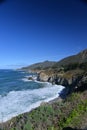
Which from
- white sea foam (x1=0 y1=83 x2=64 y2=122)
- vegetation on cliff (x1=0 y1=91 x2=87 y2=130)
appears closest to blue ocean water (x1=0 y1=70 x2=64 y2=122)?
white sea foam (x1=0 y1=83 x2=64 y2=122)

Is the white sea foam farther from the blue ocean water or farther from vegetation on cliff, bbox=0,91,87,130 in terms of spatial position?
vegetation on cliff, bbox=0,91,87,130

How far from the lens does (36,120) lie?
9227 millimetres

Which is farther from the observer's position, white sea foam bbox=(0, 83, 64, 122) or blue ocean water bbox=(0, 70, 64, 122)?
blue ocean water bbox=(0, 70, 64, 122)

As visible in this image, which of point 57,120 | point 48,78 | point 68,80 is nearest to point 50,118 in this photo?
point 57,120

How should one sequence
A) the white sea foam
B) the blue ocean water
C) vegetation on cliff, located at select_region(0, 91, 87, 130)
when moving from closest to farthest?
vegetation on cliff, located at select_region(0, 91, 87, 130) → the white sea foam → the blue ocean water

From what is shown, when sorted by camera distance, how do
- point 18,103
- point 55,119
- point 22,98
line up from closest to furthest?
1. point 55,119
2. point 18,103
3. point 22,98

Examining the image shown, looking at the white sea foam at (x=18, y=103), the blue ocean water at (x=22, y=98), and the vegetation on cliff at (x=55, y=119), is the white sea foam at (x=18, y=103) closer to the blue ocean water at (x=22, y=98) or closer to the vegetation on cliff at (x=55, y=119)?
the blue ocean water at (x=22, y=98)

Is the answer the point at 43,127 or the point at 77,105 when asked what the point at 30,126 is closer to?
the point at 43,127

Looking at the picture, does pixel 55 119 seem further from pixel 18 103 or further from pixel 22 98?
pixel 22 98

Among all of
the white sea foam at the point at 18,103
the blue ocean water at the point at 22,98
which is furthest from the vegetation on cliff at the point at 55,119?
the white sea foam at the point at 18,103

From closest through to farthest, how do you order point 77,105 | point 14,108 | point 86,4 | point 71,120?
1. point 86,4
2. point 71,120
3. point 77,105
4. point 14,108

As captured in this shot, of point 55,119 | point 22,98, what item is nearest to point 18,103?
point 22,98

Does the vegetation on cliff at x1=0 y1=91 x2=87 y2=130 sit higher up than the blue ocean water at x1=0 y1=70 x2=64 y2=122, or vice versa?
the vegetation on cliff at x1=0 y1=91 x2=87 y2=130

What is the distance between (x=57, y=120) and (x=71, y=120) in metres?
0.60
